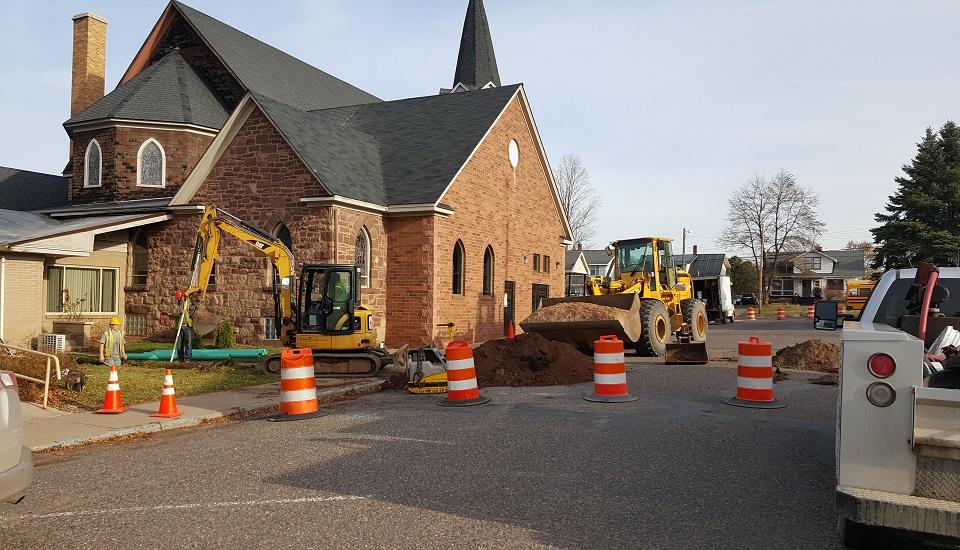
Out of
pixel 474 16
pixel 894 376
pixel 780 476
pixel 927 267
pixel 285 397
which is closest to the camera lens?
pixel 894 376

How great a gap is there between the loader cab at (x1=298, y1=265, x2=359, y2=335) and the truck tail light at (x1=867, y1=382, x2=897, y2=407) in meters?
13.0

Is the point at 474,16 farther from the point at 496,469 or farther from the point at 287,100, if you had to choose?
the point at 496,469

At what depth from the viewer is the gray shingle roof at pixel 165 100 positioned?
92.0 feet

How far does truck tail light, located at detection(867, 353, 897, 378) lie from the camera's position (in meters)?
4.23

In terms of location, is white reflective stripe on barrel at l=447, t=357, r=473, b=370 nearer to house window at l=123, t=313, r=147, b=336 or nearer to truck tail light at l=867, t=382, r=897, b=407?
truck tail light at l=867, t=382, r=897, b=407

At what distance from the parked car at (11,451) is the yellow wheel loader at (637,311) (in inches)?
540

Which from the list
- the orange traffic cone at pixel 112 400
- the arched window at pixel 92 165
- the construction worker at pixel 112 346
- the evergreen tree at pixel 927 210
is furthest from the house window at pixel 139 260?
the evergreen tree at pixel 927 210

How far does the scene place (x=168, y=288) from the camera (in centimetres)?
2377

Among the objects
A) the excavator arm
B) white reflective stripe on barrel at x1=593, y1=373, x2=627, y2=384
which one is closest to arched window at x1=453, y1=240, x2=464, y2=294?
the excavator arm

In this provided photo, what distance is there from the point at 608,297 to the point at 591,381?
167 inches

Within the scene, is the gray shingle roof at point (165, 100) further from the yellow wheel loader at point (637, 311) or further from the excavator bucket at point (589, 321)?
the excavator bucket at point (589, 321)

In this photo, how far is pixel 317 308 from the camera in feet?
53.6

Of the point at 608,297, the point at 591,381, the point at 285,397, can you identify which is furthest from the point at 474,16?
the point at 285,397

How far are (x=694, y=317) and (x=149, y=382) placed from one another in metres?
15.8
